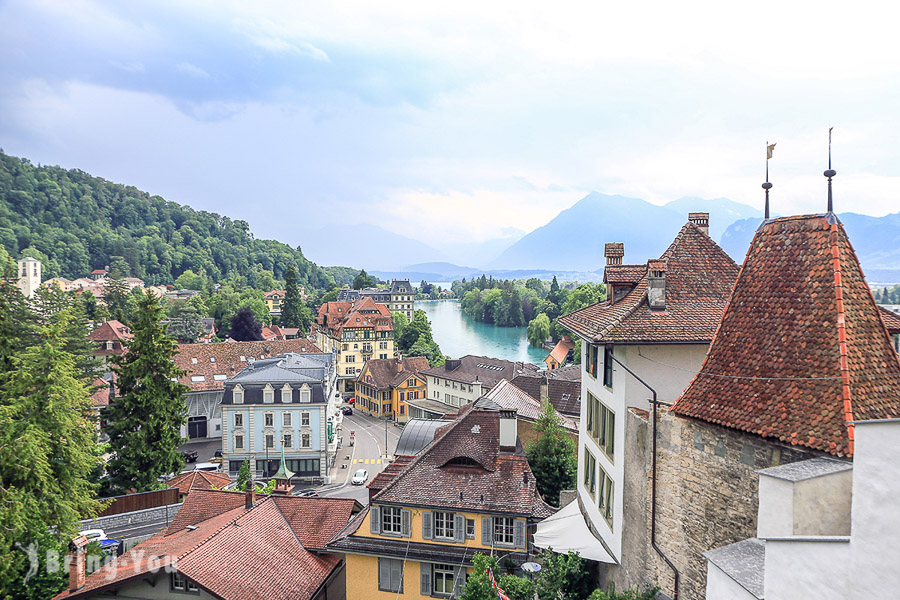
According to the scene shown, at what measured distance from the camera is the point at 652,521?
10.8 m

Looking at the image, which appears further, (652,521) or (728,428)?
(652,521)

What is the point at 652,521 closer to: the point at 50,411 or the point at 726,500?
the point at 726,500

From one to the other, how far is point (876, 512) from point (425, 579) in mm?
16032

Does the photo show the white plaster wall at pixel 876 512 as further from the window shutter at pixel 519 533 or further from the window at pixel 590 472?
the window shutter at pixel 519 533

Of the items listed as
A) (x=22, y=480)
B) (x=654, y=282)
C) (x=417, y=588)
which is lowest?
(x=417, y=588)

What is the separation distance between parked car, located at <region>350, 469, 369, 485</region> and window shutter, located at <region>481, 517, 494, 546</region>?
25.9 metres

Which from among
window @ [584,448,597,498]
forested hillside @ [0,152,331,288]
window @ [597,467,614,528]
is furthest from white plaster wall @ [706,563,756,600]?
forested hillside @ [0,152,331,288]

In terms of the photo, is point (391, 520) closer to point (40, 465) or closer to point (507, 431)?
point (507, 431)

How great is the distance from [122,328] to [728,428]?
82711 mm

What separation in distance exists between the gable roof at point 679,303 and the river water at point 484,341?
3186 inches

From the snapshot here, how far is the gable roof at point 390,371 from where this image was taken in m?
66.1

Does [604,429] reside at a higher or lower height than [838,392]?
lower

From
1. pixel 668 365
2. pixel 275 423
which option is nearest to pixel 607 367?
pixel 668 365

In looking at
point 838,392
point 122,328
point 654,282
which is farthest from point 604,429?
point 122,328
